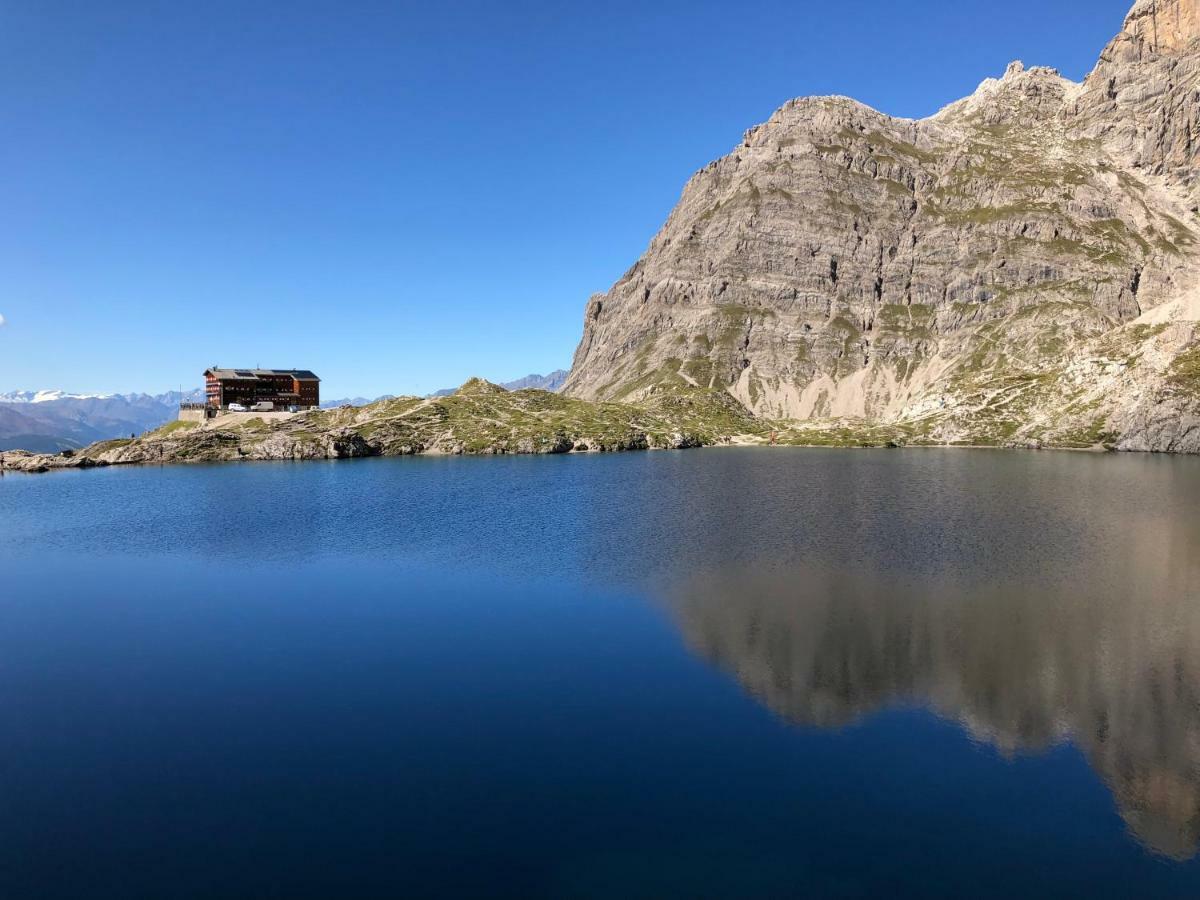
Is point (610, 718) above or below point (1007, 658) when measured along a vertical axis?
below

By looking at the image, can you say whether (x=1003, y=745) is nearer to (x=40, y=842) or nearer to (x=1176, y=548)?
(x=40, y=842)

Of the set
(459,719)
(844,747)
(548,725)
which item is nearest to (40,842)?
(459,719)

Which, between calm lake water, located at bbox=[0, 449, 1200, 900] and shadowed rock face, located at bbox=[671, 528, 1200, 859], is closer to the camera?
calm lake water, located at bbox=[0, 449, 1200, 900]

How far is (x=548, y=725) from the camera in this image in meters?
37.1

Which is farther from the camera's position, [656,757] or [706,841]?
[656,757]

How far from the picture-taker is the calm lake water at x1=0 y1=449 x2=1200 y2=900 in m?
26.3

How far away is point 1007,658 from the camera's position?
44.3m

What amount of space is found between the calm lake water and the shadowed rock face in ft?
0.84

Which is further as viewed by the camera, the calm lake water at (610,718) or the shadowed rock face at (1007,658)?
the shadowed rock face at (1007,658)

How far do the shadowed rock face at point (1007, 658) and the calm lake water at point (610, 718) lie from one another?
0.26 meters

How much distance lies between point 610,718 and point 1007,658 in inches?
1076

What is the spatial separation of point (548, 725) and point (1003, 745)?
23.8 m

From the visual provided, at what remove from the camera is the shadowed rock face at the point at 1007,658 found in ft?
110

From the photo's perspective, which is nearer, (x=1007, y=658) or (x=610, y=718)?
(x=610, y=718)
